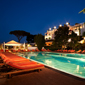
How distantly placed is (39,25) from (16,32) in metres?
67.0

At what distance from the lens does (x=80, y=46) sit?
2191cm

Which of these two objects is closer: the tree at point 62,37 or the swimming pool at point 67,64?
the swimming pool at point 67,64

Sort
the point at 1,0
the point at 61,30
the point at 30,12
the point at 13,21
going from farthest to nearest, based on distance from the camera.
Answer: the point at 13,21 → the point at 30,12 → the point at 1,0 → the point at 61,30

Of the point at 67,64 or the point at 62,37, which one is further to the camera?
the point at 62,37

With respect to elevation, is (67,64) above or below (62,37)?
below

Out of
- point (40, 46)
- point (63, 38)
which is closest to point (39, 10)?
point (40, 46)

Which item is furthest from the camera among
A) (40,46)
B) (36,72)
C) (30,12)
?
(30,12)

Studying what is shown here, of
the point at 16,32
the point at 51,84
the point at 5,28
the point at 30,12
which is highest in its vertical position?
the point at 30,12

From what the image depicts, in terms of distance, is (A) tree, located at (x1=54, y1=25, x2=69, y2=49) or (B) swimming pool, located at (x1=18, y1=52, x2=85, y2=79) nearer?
(B) swimming pool, located at (x1=18, y1=52, x2=85, y2=79)

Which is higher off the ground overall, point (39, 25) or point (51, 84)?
point (39, 25)

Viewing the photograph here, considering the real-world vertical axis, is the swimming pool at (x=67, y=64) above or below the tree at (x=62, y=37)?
below

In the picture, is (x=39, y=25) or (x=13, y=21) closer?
(x=13, y=21)

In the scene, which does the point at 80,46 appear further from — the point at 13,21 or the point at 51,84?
the point at 13,21

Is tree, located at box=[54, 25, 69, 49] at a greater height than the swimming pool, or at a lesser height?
greater
